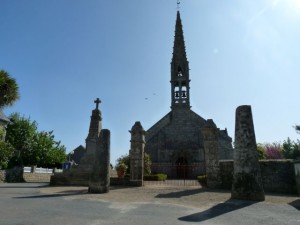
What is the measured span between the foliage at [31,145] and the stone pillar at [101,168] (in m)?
21.0

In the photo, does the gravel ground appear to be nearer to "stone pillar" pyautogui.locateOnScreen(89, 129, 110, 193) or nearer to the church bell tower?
"stone pillar" pyautogui.locateOnScreen(89, 129, 110, 193)

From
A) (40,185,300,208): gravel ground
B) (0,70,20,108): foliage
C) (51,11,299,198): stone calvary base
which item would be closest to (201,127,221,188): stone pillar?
(51,11,299,198): stone calvary base

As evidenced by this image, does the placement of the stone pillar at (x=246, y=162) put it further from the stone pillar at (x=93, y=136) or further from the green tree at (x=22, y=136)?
the green tree at (x=22, y=136)

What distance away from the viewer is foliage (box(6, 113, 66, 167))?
30812mm

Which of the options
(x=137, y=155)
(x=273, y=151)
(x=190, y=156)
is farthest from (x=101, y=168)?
(x=273, y=151)

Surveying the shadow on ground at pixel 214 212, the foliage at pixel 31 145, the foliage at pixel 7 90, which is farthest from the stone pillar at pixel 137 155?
the foliage at pixel 31 145

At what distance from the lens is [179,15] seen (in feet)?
130

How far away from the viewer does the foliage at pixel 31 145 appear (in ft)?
101

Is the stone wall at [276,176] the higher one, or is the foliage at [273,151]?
the foliage at [273,151]

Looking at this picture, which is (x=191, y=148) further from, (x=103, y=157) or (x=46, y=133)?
(x=103, y=157)

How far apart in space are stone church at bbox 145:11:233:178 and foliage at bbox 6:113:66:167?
38.1 ft

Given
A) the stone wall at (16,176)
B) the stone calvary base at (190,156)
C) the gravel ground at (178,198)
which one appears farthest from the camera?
the stone wall at (16,176)

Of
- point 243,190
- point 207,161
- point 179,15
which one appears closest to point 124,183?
point 207,161

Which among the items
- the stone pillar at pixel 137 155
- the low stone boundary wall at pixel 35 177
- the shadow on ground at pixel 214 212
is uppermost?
the stone pillar at pixel 137 155
